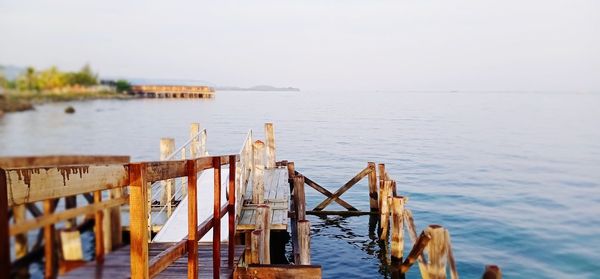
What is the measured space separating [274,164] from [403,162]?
624 inches

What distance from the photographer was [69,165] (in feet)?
6.07

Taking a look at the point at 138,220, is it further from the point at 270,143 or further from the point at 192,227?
the point at 270,143

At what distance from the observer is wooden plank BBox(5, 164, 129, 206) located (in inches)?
61.9

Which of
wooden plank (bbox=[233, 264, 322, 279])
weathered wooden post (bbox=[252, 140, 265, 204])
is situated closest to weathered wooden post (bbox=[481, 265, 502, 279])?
wooden plank (bbox=[233, 264, 322, 279])

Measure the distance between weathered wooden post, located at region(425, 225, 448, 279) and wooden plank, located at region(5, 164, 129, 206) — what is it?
5427 millimetres

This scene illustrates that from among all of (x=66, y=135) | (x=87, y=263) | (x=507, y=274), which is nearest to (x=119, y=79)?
(x=66, y=135)

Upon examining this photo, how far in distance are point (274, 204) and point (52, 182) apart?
1005 centimetres

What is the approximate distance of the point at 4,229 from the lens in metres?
1.50

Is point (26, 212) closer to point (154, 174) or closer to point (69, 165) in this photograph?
point (69, 165)

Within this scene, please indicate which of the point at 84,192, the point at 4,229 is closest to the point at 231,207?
the point at 84,192

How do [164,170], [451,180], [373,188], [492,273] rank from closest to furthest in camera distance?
1. [164,170]
2. [492,273]
3. [373,188]
4. [451,180]

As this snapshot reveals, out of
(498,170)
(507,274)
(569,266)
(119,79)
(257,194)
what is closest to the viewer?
(119,79)

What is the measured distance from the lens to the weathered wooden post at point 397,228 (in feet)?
34.1

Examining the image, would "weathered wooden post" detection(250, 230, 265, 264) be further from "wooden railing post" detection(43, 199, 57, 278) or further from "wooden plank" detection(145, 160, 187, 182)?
"wooden railing post" detection(43, 199, 57, 278)
